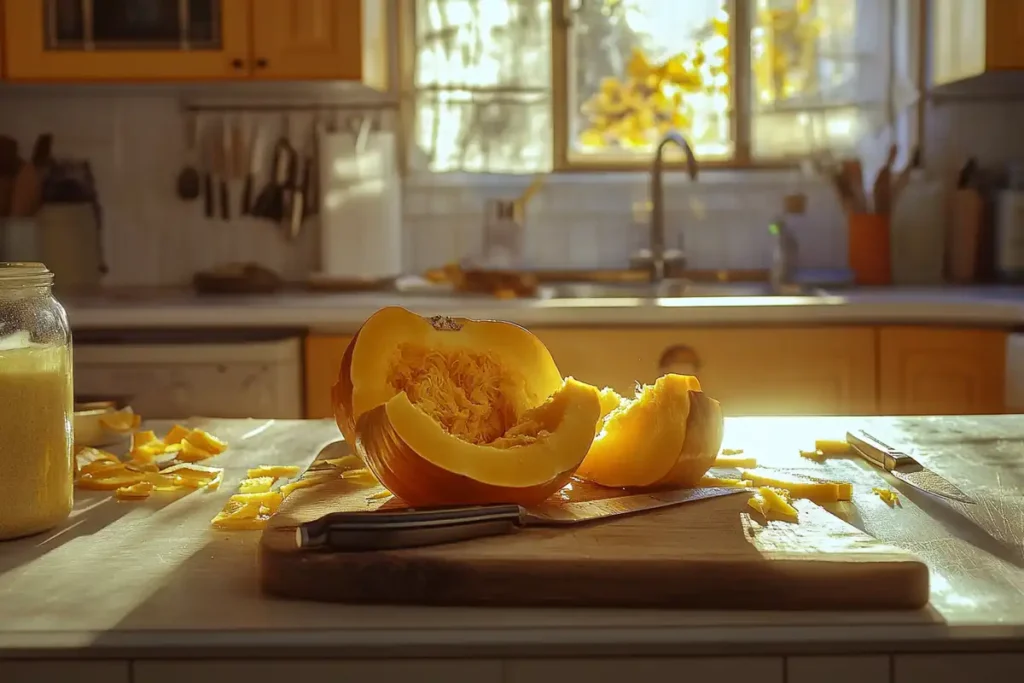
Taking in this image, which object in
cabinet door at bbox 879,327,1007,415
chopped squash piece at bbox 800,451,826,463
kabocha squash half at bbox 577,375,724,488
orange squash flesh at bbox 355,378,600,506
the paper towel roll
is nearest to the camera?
orange squash flesh at bbox 355,378,600,506

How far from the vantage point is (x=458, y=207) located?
3.26 meters

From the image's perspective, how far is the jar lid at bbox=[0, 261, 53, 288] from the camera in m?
0.86

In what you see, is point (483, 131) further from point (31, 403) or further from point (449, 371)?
point (31, 403)

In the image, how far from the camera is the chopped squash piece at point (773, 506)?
0.85 metres

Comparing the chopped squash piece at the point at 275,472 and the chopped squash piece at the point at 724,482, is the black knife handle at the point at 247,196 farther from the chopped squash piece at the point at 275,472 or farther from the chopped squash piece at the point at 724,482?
the chopped squash piece at the point at 724,482

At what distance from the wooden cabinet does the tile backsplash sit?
1.27 feet

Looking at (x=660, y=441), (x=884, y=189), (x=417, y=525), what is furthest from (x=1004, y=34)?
(x=417, y=525)

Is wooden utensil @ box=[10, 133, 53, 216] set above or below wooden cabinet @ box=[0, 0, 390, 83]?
below

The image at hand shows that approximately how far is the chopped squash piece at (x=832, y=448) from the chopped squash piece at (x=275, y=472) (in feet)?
1.74

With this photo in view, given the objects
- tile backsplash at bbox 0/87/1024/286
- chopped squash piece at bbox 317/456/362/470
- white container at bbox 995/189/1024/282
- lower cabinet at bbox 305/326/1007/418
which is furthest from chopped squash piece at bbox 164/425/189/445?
white container at bbox 995/189/1024/282

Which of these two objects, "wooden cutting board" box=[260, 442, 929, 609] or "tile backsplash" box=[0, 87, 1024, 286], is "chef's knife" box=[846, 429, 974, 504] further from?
"tile backsplash" box=[0, 87, 1024, 286]

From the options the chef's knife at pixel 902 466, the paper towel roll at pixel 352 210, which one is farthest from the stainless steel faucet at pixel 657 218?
the chef's knife at pixel 902 466

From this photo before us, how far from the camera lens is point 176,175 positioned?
327 centimetres

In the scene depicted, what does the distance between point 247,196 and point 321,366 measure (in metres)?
0.91
